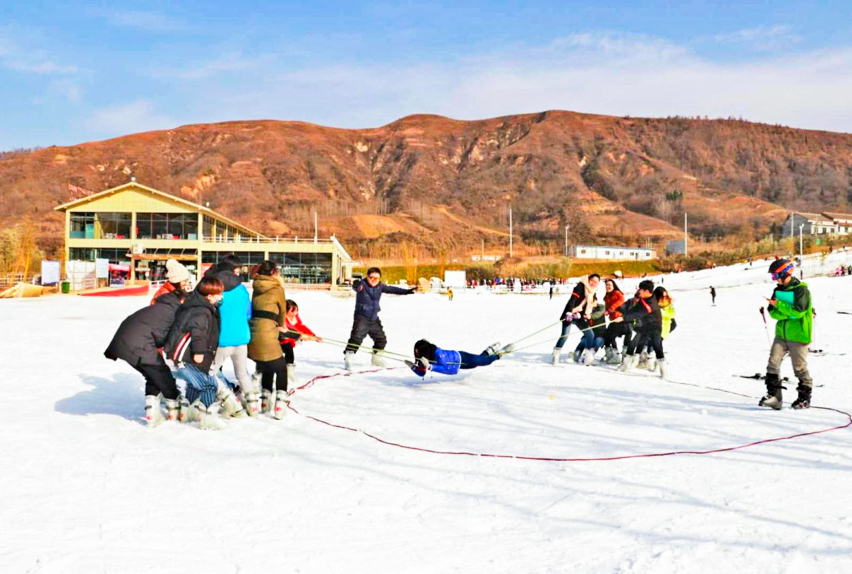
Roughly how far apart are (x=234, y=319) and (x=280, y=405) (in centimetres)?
109

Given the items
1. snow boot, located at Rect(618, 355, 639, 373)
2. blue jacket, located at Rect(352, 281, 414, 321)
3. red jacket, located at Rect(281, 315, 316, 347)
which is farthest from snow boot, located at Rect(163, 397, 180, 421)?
snow boot, located at Rect(618, 355, 639, 373)

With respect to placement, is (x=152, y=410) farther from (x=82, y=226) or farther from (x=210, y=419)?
(x=82, y=226)

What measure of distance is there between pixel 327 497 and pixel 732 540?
263 centimetres

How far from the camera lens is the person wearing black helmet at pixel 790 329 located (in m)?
7.27

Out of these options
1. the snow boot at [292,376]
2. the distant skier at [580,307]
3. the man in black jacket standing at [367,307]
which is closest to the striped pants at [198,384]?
the snow boot at [292,376]

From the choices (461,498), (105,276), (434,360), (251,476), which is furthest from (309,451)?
(105,276)

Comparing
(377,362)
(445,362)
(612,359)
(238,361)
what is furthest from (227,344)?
(612,359)

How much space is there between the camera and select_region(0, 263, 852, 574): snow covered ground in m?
3.72

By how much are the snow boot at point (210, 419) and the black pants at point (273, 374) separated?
2.35 ft

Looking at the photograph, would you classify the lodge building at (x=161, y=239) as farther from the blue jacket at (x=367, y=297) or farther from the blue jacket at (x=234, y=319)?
the blue jacket at (x=234, y=319)

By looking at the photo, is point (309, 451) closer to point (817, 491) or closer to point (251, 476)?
point (251, 476)

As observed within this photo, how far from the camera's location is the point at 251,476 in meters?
5.25

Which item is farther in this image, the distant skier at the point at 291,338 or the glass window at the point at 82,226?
the glass window at the point at 82,226

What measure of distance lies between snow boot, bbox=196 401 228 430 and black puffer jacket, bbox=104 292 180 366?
0.69 m
